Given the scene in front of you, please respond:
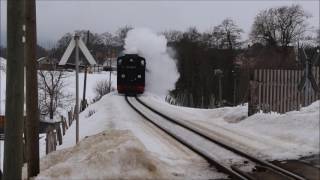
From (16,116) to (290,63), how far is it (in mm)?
64583

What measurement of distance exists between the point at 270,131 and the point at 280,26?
217 ft

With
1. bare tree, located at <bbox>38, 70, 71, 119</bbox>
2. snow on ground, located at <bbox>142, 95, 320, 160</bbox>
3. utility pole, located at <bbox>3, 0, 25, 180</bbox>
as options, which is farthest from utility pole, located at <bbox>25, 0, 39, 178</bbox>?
bare tree, located at <bbox>38, 70, 71, 119</bbox>

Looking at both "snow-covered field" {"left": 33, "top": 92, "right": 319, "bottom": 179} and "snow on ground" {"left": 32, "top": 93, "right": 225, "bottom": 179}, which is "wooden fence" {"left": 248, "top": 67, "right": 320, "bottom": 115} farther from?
"snow on ground" {"left": 32, "top": 93, "right": 225, "bottom": 179}

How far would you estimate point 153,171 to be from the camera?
434 inches

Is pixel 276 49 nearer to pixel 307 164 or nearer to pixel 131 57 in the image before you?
pixel 131 57

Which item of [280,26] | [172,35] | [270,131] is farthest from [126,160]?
[172,35]

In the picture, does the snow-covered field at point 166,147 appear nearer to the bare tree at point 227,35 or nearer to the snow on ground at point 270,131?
the snow on ground at point 270,131

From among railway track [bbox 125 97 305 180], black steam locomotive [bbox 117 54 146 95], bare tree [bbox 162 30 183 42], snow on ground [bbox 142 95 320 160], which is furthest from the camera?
bare tree [bbox 162 30 183 42]

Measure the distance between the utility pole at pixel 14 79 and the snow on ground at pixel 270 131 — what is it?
24.0 ft

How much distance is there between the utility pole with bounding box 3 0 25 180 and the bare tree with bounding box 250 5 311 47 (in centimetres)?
7573

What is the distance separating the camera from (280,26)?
269 ft

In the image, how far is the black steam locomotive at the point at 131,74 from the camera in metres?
48.8

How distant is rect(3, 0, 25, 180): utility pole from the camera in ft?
24.6

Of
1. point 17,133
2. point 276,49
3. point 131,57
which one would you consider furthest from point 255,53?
point 17,133
